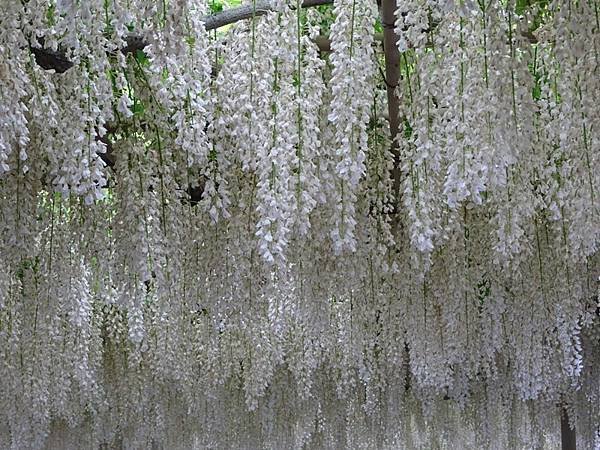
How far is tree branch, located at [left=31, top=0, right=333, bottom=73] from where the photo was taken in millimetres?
2584

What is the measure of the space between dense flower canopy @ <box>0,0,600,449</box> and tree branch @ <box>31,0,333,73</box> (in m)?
0.02

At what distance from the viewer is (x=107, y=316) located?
561 centimetres

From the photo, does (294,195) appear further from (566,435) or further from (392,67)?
(566,435)

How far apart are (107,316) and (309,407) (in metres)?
1.88

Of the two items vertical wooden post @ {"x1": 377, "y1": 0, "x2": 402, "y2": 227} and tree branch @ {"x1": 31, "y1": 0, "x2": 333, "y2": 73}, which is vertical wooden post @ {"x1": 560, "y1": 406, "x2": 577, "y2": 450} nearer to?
vertical wooden post @ {"x1": 377, "y1": 0, "x2": 402, "y2": 227}

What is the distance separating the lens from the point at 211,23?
2.64m

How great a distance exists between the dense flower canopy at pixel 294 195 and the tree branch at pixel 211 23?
23 mm

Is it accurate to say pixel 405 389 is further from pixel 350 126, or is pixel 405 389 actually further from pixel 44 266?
pixel 350 126

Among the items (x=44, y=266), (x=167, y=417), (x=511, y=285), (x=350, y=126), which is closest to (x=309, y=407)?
(x=167, y=417)

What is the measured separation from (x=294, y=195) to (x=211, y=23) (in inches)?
22.9

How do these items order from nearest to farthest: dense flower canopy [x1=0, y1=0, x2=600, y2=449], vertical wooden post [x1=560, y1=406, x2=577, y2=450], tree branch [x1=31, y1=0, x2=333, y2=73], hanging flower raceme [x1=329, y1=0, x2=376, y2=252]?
dense flower canopy [x1=0, y1=0, x2=600, y2=449], hanging flower raceme [x1=329, y1=0, x2=376, y2=252], tree branch [x1=31, y1=0, x2=333, y2=73], vertical wooden post [x1=560, y1=406, x2=577, y2=450]

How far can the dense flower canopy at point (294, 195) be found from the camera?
2.28 metres

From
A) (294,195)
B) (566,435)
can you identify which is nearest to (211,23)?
(294,195)

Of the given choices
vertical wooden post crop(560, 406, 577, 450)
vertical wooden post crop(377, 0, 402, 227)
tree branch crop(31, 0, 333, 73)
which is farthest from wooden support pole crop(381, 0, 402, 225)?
vertical wooden post crop(560, 406, 577, 450)
